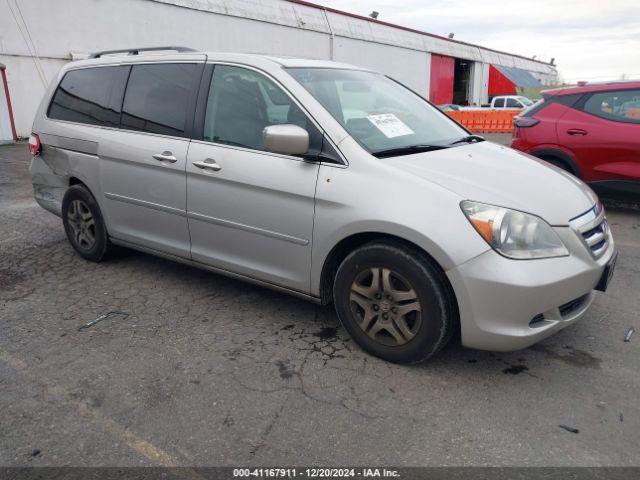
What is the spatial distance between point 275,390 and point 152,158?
201 cm

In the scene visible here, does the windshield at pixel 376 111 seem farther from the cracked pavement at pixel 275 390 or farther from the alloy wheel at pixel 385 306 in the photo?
the cracked pavement at pixel 275 390

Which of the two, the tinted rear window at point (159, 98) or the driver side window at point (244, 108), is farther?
the tinted rear window at point (159, 98)

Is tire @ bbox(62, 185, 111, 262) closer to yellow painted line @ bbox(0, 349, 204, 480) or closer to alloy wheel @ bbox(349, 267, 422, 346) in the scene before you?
yellow painted line @ bbox(0, 349, 204, 480)

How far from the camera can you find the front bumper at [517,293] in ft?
8.57

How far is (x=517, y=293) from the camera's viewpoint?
102 inches

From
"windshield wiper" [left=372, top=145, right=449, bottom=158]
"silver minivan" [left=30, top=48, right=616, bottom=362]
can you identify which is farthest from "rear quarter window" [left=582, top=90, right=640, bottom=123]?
"windshield wiper" [left=372, top=145, right=449, bottom=158]

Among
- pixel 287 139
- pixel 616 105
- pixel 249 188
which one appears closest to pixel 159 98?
pixel 249 188

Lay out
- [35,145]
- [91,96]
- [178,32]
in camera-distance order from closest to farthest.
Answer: [91,96], [35,145], [178,32]

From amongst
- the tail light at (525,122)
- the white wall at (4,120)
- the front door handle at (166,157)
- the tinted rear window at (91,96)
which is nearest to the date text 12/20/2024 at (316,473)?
the front door handle at (166,157)

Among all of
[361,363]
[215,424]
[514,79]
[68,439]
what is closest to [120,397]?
[68,439]

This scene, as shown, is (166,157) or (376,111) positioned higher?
(376,111)

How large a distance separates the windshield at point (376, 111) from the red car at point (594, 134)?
3.10m

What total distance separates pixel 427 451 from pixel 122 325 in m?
2.21

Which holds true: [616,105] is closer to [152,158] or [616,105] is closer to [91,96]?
[152,158]
